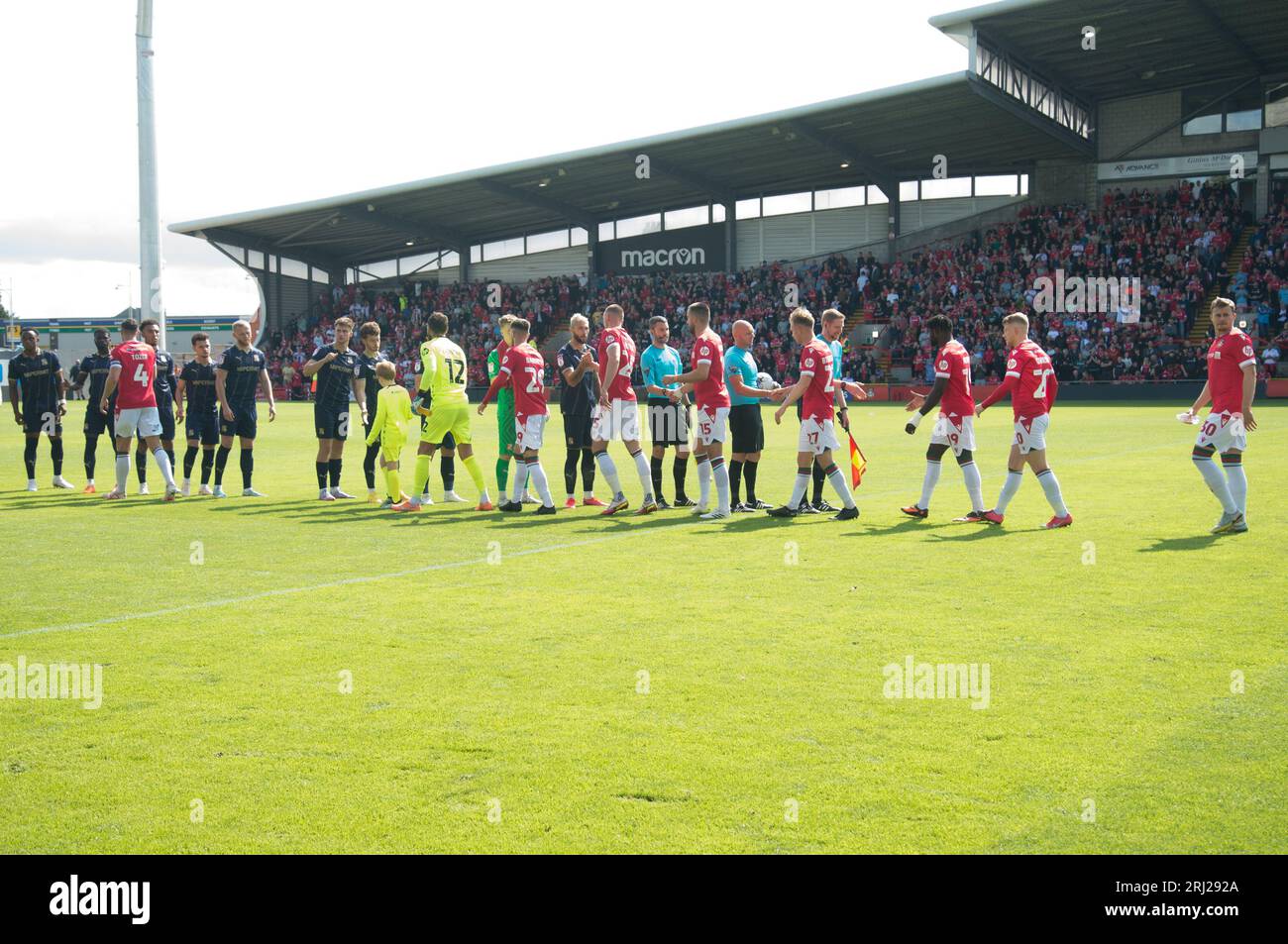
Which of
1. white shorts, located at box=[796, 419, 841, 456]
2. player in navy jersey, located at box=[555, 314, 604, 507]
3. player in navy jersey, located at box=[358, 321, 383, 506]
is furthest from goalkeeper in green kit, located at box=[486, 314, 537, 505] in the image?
white shorts, located at box=[796, 419, 841, 456]

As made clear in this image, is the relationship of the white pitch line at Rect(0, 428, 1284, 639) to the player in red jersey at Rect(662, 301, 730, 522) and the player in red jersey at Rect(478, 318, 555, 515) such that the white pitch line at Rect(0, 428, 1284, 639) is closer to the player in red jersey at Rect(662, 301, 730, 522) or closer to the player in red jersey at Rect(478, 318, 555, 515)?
the player in red jersey at Rect(662, 301, 730, 522)

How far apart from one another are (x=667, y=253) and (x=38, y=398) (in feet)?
136

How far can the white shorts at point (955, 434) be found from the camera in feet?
41.0

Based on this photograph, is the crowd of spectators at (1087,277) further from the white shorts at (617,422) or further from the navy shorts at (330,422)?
the navy shorts at (330,422)

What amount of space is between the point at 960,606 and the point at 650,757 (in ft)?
12.4

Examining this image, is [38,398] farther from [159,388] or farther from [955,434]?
[955,434]

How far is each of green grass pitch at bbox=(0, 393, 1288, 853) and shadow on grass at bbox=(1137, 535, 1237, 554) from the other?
0.18 ft

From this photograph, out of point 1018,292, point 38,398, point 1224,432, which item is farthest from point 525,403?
point 1018,292

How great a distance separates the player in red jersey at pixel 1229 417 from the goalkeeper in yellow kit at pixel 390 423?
885cm

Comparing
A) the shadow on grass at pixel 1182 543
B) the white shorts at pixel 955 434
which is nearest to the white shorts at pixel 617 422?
the white shorts at pixel 955 434

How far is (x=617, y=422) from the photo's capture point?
13.8 metres

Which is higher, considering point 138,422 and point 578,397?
point 578,397

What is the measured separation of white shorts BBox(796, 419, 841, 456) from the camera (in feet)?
41.7
